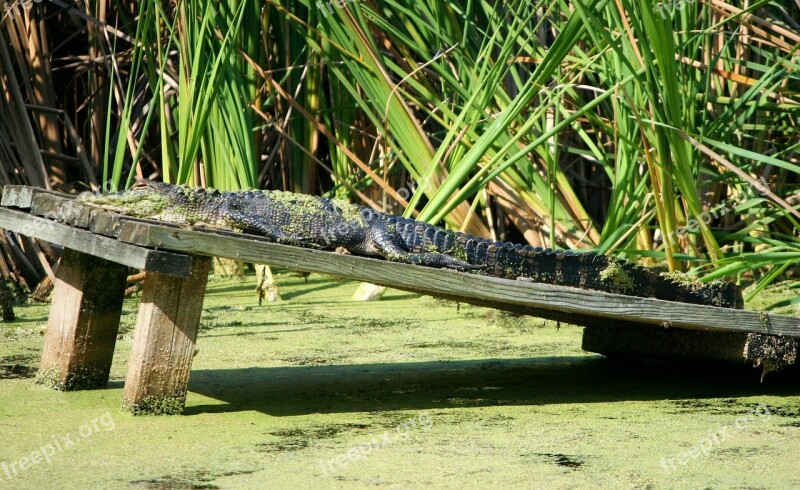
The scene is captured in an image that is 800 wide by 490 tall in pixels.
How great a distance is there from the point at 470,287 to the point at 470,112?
1995 millimetres

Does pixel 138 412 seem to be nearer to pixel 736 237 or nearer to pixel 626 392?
pixel 626 392

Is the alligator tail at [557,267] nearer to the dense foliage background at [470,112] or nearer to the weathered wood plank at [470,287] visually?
the weathered wood plank at [470,287]

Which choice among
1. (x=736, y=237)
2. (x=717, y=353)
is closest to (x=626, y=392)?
(x=717, y=353)

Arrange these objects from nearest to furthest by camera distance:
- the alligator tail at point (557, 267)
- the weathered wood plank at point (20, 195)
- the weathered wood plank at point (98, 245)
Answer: the weathered wood plank at point (98, 245)
the alligator tail at point (557, 267)
the weathered wood plank at point (20, 195)

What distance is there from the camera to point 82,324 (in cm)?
282

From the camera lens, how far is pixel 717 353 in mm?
3031

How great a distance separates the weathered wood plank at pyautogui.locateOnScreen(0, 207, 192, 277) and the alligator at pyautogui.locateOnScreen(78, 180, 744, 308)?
0.14 metres

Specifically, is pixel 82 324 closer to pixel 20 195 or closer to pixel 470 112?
pixel 20 195

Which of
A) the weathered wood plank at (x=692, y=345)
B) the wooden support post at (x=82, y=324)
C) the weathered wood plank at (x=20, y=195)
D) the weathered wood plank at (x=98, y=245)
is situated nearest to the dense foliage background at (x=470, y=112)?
the weathered wood plank at (x=692, y=345)

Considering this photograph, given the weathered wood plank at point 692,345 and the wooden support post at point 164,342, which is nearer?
the wooden support post at point 164,342

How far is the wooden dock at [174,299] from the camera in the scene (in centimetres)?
245

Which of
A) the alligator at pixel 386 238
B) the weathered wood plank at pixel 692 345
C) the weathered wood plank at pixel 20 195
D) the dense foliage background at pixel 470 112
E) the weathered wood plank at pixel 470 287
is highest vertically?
the dense foliage background at pixel 470 112

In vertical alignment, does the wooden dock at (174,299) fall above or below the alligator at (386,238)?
below

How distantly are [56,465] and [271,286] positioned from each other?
95.6 inches
